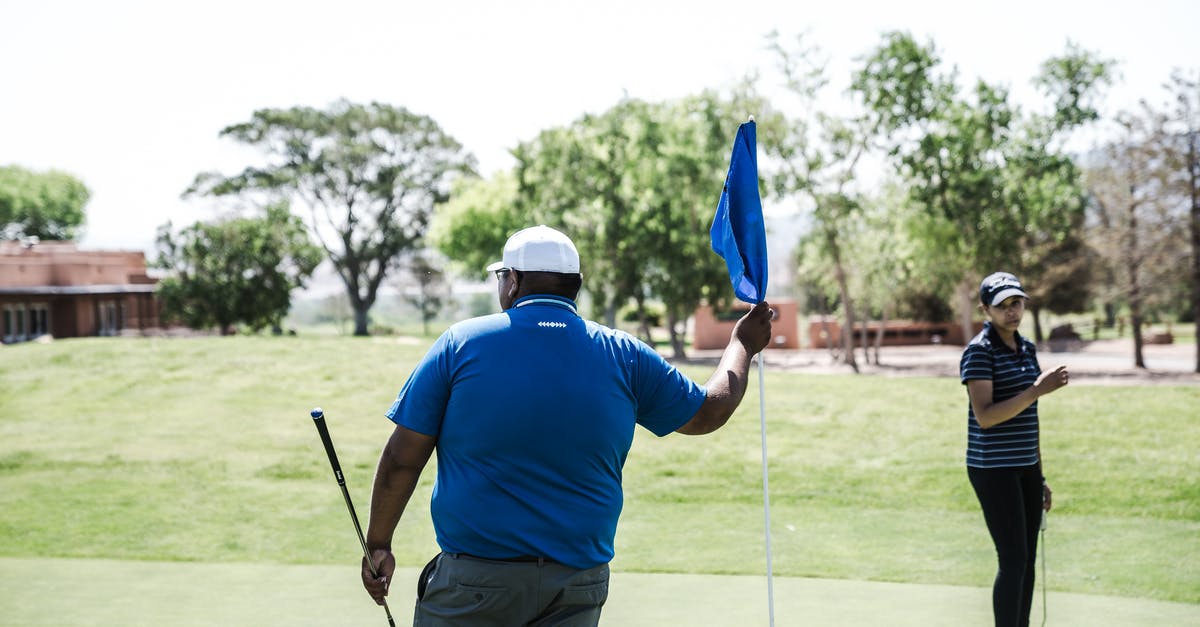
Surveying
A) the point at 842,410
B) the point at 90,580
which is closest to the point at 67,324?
the point at 842,410

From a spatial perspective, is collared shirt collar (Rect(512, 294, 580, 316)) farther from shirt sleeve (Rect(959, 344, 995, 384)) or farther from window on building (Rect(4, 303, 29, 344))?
window on building (Rect(4, 303, 29, 344))

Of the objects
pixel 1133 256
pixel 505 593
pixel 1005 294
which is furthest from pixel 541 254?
pixel 1133 256

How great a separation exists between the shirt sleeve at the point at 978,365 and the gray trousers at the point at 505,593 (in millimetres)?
2404

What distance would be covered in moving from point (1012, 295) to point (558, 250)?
2417 millimetres

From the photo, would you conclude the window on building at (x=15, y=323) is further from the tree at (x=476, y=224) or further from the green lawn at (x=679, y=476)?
the green lawn at (x=679, y=476)

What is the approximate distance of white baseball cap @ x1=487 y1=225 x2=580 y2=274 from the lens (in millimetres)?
2924

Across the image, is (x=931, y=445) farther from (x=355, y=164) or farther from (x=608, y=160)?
(x=355, y=164)

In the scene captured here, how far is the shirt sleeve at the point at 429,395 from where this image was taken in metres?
2.75

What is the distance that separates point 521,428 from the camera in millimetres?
2688

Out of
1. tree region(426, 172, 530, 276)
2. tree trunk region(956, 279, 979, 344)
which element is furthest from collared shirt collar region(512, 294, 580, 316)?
tree region(426, 172, 530, 276)

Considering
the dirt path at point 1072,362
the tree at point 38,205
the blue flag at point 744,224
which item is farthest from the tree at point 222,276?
the blue flag at point 744,224

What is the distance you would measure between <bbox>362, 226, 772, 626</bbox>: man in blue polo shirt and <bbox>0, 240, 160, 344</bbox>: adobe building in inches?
1813

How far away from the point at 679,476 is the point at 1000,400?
8.68 meters

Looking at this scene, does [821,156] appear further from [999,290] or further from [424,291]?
[424,291]
